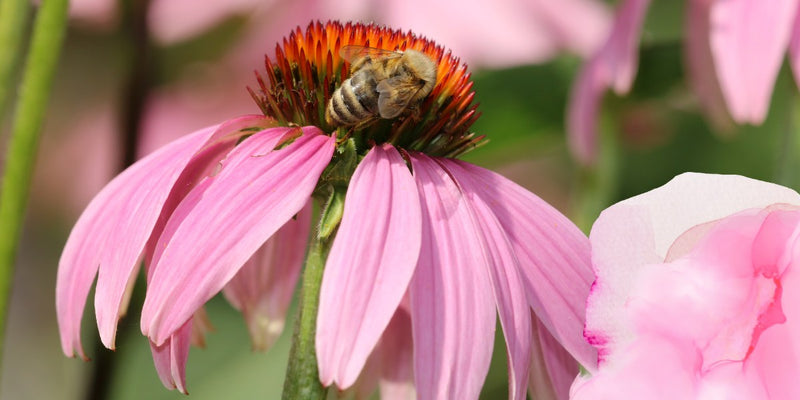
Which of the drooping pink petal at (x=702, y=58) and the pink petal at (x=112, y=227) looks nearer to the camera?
the pink petal at (x=112, y=227)

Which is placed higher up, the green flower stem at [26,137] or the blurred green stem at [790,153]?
the green flower stem at [26,137]

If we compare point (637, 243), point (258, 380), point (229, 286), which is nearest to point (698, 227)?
point (637, 243)

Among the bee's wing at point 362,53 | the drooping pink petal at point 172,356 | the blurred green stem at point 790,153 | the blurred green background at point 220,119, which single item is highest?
the bee's wing at point 362,53

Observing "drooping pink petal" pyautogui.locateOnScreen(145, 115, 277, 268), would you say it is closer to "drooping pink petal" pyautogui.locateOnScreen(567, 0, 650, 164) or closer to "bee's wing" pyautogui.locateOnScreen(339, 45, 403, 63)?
"bee's wing" pyautogui.locateOnScreen(339, 45, 403, 63)

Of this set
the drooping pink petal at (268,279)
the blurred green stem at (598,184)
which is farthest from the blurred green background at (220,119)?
the drooping pink petal at (268,279)

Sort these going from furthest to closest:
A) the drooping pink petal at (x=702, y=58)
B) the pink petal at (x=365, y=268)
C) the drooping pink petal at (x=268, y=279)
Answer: the drooping pink petal at (x=702, y=58) → the drooping pink petal at (x=268, y=279) → the pink petal at (x=365, y=268)

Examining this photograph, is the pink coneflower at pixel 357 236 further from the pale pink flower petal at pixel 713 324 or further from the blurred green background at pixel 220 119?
the blurred green background at pixel 220 119

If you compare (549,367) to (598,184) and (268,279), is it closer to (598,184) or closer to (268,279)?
(268,279)

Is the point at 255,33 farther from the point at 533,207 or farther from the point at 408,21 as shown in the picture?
the point at 533,207
